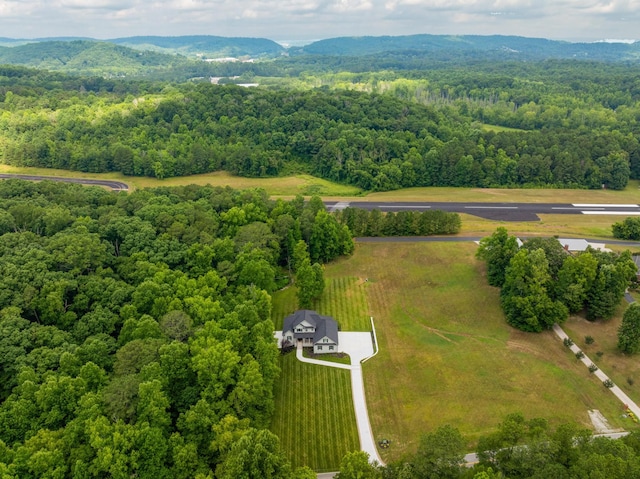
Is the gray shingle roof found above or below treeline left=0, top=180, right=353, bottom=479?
below

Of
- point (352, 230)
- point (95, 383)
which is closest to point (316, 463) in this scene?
point (95, 383)

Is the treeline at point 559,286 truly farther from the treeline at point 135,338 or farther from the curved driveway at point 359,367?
the treeline at point 135,338

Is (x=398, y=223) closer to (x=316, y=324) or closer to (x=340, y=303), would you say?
(x=340, y=303)

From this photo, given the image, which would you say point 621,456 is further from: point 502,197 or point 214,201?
point 502,197

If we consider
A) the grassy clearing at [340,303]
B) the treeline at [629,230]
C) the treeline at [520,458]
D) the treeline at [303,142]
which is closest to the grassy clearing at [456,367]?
the grassy clearing at [340,303]

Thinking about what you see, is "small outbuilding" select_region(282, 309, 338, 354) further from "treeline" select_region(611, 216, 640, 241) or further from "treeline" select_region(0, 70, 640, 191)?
"treeline" select_region(0, 70, 640, 191)

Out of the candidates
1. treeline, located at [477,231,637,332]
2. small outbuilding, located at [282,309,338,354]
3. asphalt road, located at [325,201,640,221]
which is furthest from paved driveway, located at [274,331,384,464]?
asphalt road, located at [325,201,640,221]
